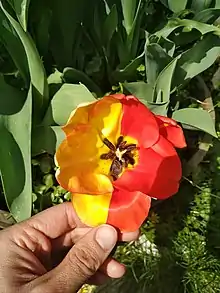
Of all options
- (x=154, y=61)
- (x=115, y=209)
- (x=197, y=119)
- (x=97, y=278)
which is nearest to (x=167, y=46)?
(x=154, y=61)

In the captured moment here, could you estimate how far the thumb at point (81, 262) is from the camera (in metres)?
1.09

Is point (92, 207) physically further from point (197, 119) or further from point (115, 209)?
point (197, 119)

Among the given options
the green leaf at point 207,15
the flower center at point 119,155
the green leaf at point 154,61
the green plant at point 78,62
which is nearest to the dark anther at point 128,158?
the flower center at point 119,155

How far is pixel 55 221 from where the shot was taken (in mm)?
1278

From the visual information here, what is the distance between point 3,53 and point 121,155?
1.14 feet

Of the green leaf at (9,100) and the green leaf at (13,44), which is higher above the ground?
the green leaf at (13,44)

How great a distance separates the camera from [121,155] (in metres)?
1.27

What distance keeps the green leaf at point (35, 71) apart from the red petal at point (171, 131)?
240 mm

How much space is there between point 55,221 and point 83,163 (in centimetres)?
12

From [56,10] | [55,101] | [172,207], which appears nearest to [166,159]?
[55,101]

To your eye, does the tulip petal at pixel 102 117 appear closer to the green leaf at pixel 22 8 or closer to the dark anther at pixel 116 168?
the dark anther at pixel 116 168

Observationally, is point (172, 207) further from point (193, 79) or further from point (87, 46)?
point (87, 46)

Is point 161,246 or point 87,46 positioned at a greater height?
point 87,46

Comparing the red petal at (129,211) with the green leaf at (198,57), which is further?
the green leaf at (198,57)
